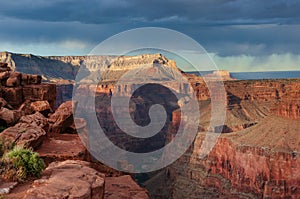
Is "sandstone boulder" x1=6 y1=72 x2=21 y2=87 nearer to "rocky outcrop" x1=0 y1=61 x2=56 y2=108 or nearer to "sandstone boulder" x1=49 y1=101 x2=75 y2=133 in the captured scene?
"rocky outcrop" x1=0 y1=61 x2=56 y2=108

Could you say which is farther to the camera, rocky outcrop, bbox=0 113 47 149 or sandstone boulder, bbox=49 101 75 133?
sandstone boulder, bbox=49 101 75 133

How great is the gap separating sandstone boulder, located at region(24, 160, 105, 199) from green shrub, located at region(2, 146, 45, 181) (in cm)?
24

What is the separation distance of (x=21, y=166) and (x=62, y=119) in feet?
29.5

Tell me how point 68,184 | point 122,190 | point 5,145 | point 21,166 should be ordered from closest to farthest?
point 68,184 → point 21,166 → point 122,190 → point 5,145

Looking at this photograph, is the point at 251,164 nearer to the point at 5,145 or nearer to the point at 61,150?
the point at 61,150

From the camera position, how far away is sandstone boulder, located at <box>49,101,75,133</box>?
1706 centimetres

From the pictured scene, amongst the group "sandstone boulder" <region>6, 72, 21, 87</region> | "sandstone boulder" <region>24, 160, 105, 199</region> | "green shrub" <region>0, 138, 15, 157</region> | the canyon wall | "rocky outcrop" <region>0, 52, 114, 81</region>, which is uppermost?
Answer: "rocky outcrop" <region>0, 52, 114, 81</region>

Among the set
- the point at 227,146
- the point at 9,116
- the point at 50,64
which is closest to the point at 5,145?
the point at 9,116

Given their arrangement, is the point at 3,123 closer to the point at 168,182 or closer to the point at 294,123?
the point at 168,182

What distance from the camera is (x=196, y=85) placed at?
111 metres

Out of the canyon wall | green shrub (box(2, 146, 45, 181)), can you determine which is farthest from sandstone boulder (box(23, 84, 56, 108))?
the canyon wall

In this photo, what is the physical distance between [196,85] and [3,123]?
323 feet

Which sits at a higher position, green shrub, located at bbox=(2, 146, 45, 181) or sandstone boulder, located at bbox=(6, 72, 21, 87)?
sandstone boulder, located at bbox=(6, 72, 21, 87)

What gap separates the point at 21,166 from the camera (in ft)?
28.6
